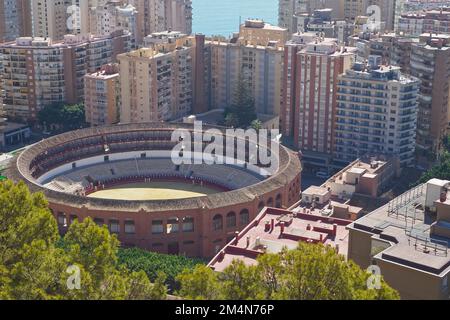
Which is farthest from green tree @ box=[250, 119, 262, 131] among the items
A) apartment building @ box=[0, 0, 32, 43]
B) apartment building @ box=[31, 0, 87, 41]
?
apartment building @ box=[0, 0, 32, 43]

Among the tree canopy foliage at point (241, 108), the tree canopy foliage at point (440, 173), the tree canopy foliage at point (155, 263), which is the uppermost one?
the tree canopy foliage at point (241, 108)

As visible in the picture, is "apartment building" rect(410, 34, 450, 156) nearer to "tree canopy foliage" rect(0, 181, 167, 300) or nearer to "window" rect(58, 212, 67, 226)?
"window" rect(58, 212, 67, 226)

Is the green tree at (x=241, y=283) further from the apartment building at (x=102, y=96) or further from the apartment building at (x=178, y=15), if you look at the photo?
the apartment building at (x=178, y=15)

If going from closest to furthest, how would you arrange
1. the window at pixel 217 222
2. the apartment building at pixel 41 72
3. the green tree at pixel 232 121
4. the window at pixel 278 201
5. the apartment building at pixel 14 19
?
1. the window at pixel 217 222
2. the window at pixel 278 201
3. the green tree at pixel 232 121
4. the apartment building at pixel 41 72
5. the apartment building at pixel 14 19

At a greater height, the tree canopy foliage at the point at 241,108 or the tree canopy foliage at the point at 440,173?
the tree canopy foliage at the point at 241,108

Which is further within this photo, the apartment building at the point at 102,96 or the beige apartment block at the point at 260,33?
the beige apartment block at the point at 260,33

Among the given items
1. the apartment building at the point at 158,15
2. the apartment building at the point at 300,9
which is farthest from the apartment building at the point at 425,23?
the apartment building at the point at 158,15
